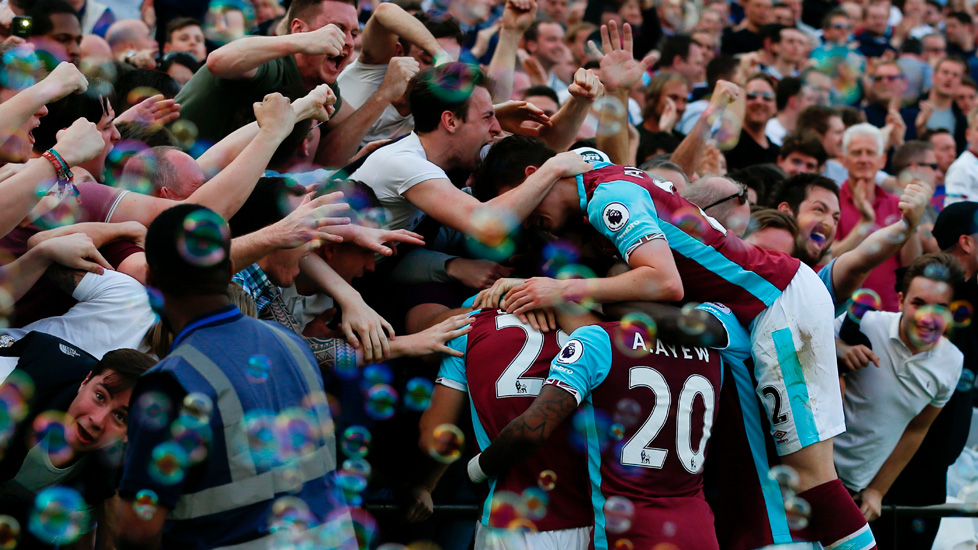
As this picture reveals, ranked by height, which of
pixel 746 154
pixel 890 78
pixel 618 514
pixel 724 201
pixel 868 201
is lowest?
pixel 890 78

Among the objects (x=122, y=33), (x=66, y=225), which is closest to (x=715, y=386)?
(x=66, y=225)

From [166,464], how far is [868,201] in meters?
5.88

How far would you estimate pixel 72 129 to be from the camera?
3670 mm

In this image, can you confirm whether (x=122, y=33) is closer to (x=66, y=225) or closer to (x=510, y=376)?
(x=66, y=225)

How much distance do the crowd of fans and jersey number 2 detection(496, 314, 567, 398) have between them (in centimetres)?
2

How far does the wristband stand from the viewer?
3.93 metres

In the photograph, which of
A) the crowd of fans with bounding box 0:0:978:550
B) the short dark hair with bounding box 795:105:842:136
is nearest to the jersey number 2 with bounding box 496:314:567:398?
the crowd of fans with bounding box 0:0:978:550

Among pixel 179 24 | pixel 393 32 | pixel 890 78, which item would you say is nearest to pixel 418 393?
pixel 393 32

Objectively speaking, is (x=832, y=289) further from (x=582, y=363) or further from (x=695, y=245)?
(x=582, y=363)

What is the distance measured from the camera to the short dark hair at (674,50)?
31.1 ft

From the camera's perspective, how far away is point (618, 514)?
3.79 m

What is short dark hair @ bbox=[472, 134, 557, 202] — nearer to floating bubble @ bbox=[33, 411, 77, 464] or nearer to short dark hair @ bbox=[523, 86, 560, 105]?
floating bubble @ bbox=[33, 411, 77, 464]

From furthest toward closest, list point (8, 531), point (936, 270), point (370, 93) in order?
point (370, 93) < point (936, 270) < point (8, 531)

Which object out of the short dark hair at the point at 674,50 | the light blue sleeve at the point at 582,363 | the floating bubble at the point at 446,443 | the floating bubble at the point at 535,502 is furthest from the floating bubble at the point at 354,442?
the short dark hair at the point at 674,50
